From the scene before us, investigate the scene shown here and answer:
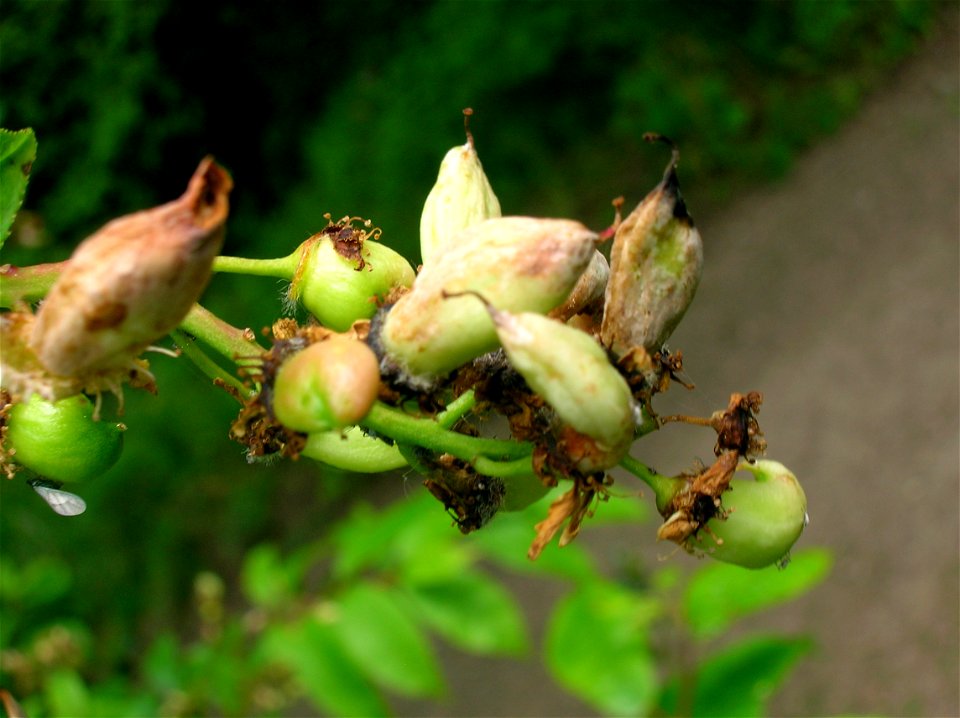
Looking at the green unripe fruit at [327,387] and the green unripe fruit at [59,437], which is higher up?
the green unripe fruit at [327,387]

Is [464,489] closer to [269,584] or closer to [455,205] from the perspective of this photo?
[455,205]

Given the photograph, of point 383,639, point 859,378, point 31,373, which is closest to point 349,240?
point 31,373

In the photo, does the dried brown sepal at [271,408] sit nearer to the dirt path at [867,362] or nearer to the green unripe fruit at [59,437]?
the green unripe fruit at [59,437]

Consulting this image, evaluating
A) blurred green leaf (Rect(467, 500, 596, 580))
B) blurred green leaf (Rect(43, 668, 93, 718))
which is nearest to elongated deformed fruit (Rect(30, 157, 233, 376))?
blurred green leaf (Rect(467, 500, 596, 580))

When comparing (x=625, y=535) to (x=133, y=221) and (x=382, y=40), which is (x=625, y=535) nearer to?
(x=382, y=40)

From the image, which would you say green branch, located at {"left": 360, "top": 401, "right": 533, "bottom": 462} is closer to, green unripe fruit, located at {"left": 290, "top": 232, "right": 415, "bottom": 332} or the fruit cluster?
the fruit cluster

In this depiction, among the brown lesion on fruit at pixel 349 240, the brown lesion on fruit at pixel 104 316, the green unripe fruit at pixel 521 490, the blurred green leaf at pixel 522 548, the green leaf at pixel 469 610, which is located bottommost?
the green leaf at pixel 469 610

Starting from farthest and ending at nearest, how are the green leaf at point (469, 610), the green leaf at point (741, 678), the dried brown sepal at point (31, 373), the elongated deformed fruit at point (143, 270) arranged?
the green leaf at point (469, 610) < the green leaf at point (741, 678) < the dried brown sepal at point (31, 373) < the elongated deformed fruit at point (143, 270)

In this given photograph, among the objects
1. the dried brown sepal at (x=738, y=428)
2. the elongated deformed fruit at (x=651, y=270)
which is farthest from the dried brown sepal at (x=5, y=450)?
the dried brown sepal at (x=738, y=428)
